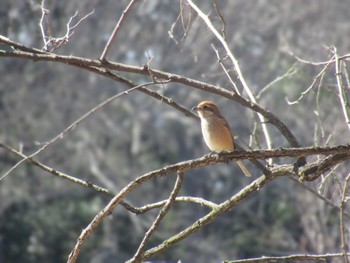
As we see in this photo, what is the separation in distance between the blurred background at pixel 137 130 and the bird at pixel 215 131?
7172mm

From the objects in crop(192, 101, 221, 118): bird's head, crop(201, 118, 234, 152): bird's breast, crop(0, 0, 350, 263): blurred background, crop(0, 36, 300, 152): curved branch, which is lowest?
crop(0, 36, 300, 152): curved branch

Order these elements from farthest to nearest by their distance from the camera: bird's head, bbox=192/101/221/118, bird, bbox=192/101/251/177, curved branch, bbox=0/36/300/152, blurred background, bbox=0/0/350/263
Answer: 1. blurred background, bbox=0/0/350/263
2. bird's head, bbox=192/101/221/118
3. bird, bbox=192/101/251/177
4. curved branch, bbox=0/36/300/152

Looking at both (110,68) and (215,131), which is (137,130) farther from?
(110,68)

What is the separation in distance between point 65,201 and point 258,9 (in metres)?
8.10

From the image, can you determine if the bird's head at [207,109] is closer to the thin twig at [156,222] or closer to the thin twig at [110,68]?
the thin twig at [110,68]

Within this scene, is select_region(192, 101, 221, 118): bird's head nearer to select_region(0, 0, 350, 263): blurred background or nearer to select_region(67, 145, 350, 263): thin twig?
select_region(67, 145, 350, 263): thin twig

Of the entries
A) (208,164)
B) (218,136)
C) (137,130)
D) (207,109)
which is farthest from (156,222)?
(137,130)

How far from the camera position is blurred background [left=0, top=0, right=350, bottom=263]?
15023 mm

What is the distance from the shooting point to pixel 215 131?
5.53m

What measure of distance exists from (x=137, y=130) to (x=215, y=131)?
40.8ft

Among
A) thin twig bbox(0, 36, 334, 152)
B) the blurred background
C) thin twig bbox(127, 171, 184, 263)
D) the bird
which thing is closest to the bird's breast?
the bird

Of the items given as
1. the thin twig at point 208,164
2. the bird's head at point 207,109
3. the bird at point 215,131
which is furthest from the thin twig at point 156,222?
the bird's head at point 207,109

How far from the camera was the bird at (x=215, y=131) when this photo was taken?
5508mm

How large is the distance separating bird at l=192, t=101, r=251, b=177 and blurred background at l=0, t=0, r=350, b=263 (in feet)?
23.5
